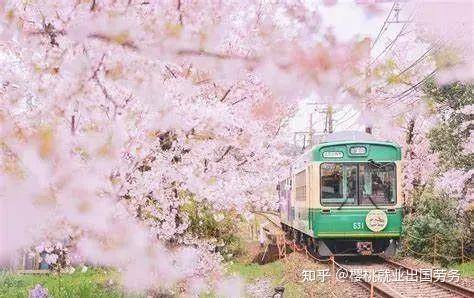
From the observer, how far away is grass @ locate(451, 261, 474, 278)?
10228 millimetres

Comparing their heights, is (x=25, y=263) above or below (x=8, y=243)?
below

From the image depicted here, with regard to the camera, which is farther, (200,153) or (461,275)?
(461,275)

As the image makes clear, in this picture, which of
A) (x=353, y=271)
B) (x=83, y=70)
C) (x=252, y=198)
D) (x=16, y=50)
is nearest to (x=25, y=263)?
(x=252, y=198)

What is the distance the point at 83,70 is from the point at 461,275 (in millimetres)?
8780

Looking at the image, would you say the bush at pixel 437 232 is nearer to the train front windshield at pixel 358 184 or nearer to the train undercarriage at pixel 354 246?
the train undercarriage at pixel 354 246

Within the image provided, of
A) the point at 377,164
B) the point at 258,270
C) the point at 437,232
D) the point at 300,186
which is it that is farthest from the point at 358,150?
the point at 258,270

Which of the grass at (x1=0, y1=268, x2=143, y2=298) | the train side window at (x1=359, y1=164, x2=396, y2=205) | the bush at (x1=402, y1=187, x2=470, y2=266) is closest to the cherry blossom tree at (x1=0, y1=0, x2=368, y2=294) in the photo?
the grass at (x1=0, y1=268, x2=143, y2=298)

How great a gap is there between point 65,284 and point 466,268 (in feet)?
22.5

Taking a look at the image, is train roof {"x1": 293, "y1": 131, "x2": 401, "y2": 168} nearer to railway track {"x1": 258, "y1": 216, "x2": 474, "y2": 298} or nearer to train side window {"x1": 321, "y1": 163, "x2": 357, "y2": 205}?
train side window {"x1": 321, "y1": 163, "x2": 357, "y2": 205}

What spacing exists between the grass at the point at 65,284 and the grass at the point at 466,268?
5.82 metres

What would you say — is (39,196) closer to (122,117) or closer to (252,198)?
(122,117)

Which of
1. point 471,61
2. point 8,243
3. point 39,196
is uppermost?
point 471,61

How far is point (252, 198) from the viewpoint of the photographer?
10.7 meters

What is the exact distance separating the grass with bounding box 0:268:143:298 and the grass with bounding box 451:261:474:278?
5.82m
